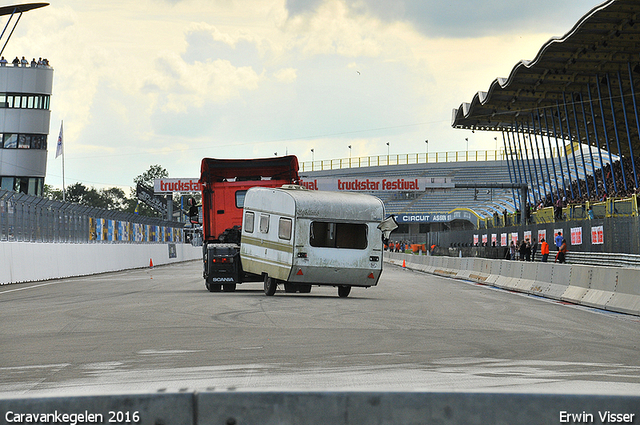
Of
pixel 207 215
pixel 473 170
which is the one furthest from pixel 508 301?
pixel 473 170

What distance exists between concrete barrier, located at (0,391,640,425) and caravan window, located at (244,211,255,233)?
1700 cm

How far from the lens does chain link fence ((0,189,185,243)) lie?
26781 millimetres

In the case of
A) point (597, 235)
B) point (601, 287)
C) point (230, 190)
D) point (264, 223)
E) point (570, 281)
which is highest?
point (230, 190)

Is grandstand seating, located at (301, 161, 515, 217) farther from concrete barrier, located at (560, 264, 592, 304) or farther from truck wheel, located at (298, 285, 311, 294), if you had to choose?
concrete barrier, located at (560, 264, 592, 304)

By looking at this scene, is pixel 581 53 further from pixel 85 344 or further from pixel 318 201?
pixel 85 344

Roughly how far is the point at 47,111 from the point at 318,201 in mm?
62830

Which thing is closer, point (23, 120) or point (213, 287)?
point (213, 287)

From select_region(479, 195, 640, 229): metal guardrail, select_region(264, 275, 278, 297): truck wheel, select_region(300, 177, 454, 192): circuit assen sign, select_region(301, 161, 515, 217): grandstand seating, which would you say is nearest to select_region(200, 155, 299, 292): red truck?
select_region(264, 275, 278, 297): truck wheel

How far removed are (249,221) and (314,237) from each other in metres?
1.95

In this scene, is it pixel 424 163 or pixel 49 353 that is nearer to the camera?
pixel 49 353

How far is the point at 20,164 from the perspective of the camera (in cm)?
7550

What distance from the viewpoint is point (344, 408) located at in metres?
3.73

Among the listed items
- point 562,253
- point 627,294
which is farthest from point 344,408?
point 562,253

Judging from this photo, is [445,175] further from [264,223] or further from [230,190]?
[264,223]
